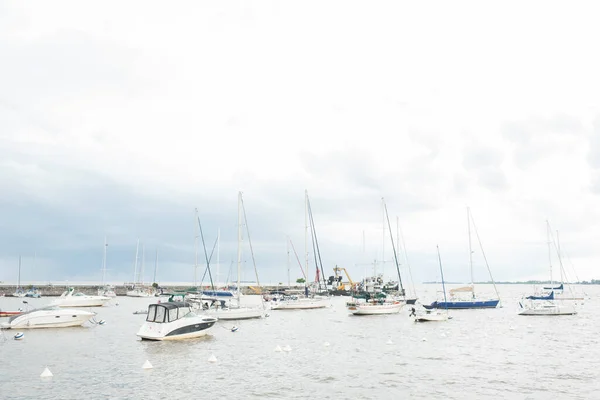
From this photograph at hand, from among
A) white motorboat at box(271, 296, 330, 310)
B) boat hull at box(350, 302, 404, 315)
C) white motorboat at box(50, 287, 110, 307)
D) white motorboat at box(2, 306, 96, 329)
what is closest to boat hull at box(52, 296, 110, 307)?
white motorboat at box(50, 287, 110, 307)

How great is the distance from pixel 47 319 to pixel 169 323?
16938 mm

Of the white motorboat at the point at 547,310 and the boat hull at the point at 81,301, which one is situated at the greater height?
the boat hull at the point at 81,301

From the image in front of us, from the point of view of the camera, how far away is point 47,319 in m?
47.9

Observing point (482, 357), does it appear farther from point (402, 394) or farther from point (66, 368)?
point (66, 368)

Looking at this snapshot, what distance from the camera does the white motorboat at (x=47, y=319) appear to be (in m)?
46.8

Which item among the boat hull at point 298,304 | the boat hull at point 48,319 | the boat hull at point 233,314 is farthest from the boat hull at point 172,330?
the boat hull at point 298,304

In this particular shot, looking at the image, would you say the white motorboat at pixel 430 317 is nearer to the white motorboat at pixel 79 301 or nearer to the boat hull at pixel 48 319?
the boat hull at pixel 48 319

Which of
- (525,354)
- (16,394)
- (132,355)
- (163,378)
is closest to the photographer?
(16,394)

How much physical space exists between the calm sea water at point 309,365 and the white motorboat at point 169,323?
72 centimetres

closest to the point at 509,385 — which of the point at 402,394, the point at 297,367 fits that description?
the point at 402,394

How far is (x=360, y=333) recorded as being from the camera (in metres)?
49.0

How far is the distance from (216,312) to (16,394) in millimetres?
38107

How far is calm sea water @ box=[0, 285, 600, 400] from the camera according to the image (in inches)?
925

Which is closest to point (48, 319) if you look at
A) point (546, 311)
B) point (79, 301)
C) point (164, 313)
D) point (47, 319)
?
point (47, 319)
